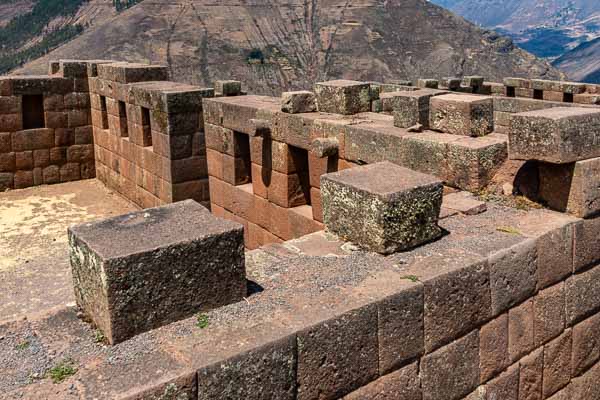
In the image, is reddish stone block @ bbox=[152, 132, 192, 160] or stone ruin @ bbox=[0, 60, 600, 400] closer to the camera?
stone ruin @ bbox=[0, 60, 600, 400]

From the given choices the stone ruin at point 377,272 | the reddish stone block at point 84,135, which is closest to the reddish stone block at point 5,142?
the reddish stone block at point 84,135

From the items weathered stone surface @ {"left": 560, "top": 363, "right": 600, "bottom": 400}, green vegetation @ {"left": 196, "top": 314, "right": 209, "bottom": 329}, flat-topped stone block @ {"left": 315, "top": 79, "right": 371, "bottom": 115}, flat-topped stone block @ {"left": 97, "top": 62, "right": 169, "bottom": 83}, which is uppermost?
flat-topped stone block @ {"left": 97, "top": 62, "right": 169, "bottom": 83}

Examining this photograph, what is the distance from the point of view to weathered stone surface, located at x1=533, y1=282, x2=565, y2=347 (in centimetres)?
489

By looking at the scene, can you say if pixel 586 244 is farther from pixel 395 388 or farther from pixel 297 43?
pixel 297 43

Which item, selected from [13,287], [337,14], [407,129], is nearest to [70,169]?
[13,287]

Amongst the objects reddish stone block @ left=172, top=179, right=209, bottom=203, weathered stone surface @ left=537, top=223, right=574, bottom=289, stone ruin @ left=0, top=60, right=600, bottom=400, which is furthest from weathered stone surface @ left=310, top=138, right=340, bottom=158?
reddish stone block @ left=172, top=179, right=209, bottom=203

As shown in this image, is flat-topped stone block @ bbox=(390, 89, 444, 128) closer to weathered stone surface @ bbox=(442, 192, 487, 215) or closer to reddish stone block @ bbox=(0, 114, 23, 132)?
weathered stone surface @ bbox=(442, 192, 487, 215)

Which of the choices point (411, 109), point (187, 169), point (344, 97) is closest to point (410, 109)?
point (411, 109)

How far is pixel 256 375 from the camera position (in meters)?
3.40

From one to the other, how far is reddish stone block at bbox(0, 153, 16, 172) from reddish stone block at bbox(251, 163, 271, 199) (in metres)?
6.73

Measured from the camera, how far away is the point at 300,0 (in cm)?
7888

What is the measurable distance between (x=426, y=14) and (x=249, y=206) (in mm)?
75224

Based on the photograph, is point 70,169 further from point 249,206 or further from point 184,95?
point 249,206

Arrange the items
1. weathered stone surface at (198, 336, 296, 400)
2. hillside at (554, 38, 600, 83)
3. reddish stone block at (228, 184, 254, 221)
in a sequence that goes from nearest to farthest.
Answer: weathered stone surface at (198, 336, 296, 400) → reddish stone block at (228, 184, 254, 221) → hillside at (554, 38, 600, 83)
